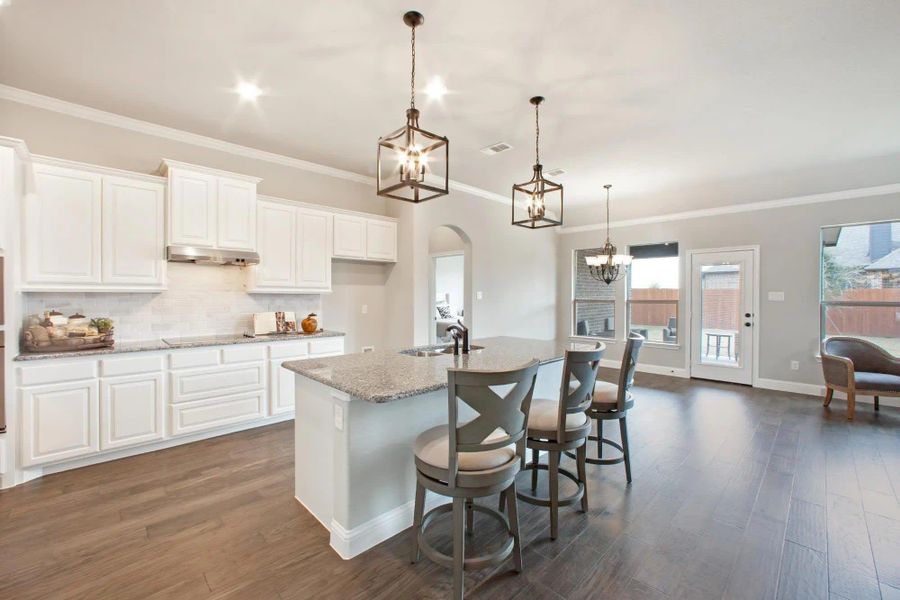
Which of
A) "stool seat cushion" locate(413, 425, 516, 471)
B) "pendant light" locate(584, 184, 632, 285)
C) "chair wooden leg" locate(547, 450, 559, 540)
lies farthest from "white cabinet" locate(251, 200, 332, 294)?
"pendant light" locate(584, 184, 632, 285)

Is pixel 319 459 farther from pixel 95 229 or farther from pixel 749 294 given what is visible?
pixel 749 294

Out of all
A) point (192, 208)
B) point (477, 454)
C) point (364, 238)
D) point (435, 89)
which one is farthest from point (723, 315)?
point (192, 208)

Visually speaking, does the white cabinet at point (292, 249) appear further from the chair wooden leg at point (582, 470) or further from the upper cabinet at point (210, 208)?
the chair wooden leg at point (582, 470)

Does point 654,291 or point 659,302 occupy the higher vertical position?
point 654,291

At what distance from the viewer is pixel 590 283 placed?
762 centimetres

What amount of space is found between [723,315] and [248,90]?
6.81 metres

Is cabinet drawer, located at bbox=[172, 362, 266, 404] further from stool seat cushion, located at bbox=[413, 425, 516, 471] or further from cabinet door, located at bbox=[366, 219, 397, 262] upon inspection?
stool seat cushion, located at bbox=[413, 425, 516, 471]

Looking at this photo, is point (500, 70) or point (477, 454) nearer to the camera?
point (477, 454)

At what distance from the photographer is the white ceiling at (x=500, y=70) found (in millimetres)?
2291

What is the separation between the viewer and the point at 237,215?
388 centimetres

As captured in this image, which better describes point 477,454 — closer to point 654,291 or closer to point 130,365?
point 130,365

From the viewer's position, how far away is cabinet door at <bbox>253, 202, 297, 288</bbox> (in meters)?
4.15

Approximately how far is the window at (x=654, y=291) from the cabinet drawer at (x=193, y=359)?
6.48 meters

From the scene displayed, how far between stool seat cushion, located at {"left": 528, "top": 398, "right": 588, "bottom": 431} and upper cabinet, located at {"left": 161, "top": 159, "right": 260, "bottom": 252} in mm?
3215
